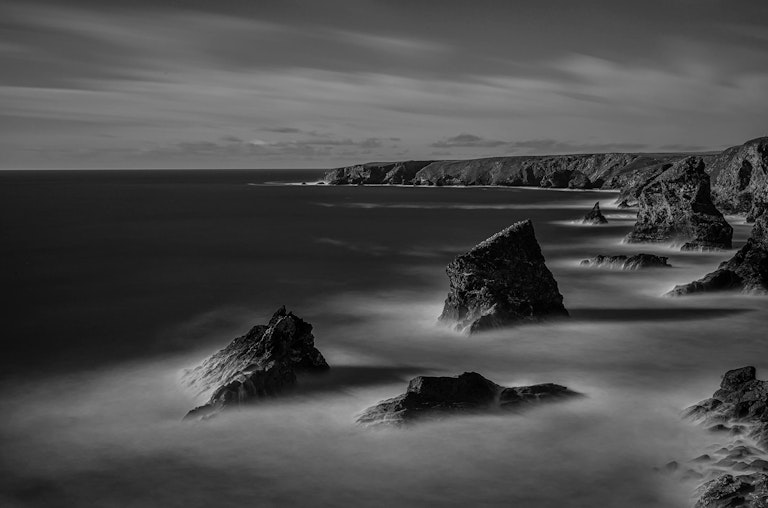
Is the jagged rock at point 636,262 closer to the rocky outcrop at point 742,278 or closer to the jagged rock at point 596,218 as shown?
the rocky outcrop at point 742,278

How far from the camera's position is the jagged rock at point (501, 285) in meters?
21.5

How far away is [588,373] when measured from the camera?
57.1ft

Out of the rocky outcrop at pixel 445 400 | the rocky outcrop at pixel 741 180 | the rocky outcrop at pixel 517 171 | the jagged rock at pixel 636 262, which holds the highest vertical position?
the rocky outcrop at pixel 517 171

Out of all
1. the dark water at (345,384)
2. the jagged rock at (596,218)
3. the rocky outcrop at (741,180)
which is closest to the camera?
the dark water at (345,384)

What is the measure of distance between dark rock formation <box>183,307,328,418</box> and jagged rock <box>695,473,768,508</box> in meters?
8.96

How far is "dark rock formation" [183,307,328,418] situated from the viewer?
1495 cm

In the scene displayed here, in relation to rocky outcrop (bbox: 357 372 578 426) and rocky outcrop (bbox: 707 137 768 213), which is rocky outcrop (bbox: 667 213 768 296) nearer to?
rocky outcrop (bbox: 357 372 578 426)

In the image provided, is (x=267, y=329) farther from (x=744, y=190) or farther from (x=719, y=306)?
(x=744, y=190)

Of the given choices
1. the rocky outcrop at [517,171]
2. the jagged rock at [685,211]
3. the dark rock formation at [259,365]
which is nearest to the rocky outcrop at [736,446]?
the dark rock formation at [259,365]

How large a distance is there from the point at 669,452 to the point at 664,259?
2427 cm

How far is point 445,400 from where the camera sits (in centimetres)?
1400

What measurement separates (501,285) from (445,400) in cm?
856

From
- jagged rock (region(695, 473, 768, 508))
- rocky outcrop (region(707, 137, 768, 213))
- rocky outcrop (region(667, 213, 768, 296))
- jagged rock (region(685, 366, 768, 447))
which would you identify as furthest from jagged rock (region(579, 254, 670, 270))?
rocky outcrop (region(707, 137, 768, 213))

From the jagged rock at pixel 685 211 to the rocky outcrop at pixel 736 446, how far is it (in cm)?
2974
